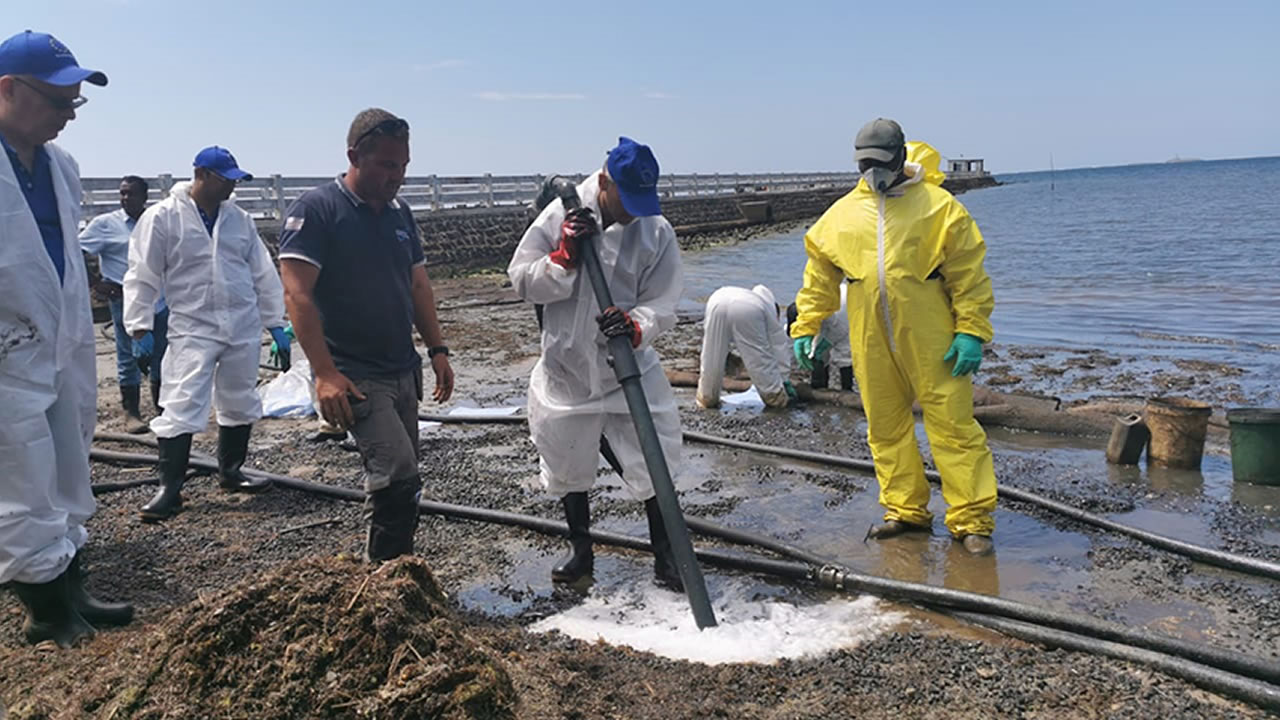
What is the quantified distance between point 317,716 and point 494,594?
1.94 meters

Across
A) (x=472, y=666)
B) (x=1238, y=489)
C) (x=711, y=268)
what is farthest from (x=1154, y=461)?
(x=711, y=268)

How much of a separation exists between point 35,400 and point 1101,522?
484 cm

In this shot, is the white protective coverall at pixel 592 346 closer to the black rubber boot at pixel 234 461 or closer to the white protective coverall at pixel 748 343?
the black rubber boot at pixel 234 461

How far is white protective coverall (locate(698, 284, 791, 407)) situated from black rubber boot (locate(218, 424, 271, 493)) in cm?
386

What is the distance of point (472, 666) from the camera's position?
8.41 ft

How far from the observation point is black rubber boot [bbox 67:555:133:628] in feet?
12.5

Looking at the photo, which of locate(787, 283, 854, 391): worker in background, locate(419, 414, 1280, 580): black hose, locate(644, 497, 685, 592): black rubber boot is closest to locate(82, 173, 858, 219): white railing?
locate(787, 283, 854, 391): worker in background

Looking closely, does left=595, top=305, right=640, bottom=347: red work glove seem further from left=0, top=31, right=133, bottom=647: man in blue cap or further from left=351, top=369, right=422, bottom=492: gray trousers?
left=0, top=31, right=133, bottom=647: man in blue cap

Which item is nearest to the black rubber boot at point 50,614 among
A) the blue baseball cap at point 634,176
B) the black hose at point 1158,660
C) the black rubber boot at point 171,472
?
the black rubber boot at point 171,472

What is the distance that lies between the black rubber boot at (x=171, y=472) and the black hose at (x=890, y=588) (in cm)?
65

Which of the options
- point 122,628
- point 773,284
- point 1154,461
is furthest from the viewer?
point 773,284

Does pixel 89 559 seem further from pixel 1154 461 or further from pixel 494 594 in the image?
pixel 1154 461

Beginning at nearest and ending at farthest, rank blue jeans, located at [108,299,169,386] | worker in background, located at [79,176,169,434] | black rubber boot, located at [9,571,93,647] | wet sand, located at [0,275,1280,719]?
1. wet sand, located at [0,275,1280,719]
2. black rubber boot, located at [9,571,93,647]
3. blue jeans, located at [108,299,169,386]
4. worker in background, located at [79,176,169,434]

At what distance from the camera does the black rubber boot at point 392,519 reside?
12.8ft
